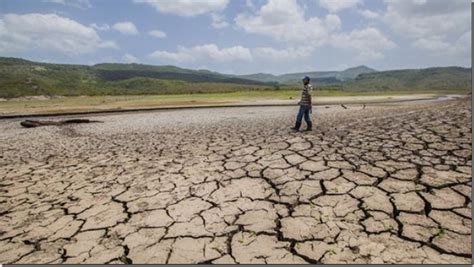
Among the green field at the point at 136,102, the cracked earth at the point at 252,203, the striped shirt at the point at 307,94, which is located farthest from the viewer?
the green field at the point at 136,102

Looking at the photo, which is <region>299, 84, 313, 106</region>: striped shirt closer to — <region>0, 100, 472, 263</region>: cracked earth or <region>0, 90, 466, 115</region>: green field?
<region>0, 100, 472, 263</region>: cracked earth

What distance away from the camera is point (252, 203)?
11.7ft

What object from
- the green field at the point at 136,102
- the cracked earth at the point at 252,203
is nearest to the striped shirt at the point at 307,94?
the cracked earth at the point at 252,203

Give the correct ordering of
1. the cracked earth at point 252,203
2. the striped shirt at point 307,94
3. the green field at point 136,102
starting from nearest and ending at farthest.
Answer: the cracked earth at point 252,203
the striped shirt at point 307,94
the green field at point 136,102

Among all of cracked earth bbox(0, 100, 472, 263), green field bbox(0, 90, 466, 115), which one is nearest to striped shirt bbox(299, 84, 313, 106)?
cracked earth bbox(0, 100, 472, 263)

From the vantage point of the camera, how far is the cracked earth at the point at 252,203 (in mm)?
2654

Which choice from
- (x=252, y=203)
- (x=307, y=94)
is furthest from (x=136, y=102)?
(x=252, y=203)

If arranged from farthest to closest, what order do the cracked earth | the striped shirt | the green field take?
1. the green field
2. the striped shirt
3. the cracked earth

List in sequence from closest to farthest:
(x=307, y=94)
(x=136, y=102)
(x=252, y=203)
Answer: (x=252, y=203) → (x=307, y=94) → (x=136, y=102)

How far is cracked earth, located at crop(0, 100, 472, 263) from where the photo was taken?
8.71ft

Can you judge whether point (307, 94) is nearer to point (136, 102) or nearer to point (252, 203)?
point (252, 203)

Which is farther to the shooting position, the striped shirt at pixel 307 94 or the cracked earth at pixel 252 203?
the striped shirt at pixel 307 94

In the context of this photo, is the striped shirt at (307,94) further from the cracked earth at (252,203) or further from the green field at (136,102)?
the green field at (136,102)

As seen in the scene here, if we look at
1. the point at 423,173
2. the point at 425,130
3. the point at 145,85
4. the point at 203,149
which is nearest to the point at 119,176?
the point at 203,149
